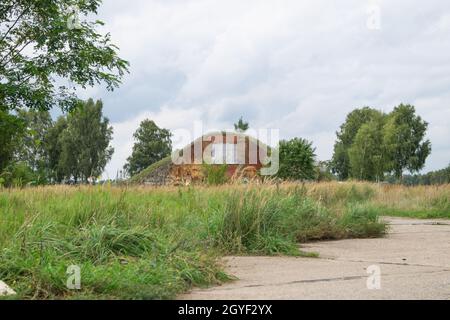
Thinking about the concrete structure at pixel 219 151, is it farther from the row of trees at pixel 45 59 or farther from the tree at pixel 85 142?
the tree at pixel 85 142

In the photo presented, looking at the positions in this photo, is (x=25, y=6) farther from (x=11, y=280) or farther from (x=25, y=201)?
(x=11, y=280)

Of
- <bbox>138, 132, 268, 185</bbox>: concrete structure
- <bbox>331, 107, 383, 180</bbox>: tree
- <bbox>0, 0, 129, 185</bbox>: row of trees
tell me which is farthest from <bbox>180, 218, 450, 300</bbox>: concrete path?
<bbox>331, 107, 383, 180</bbox>: tree

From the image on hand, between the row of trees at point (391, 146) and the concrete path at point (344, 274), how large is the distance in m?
55.3

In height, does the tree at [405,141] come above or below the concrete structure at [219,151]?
above

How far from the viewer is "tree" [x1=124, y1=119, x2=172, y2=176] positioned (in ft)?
224

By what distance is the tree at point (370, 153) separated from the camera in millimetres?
64875

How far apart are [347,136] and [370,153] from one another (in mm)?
18334

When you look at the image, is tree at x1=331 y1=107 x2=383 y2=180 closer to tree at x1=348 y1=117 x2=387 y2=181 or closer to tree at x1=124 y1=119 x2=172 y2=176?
tree at x1=348 y1=117 x2=387 y2=181

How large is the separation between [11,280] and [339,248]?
4627mm

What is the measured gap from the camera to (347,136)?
274 feet

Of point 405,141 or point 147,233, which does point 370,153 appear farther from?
point 147,233

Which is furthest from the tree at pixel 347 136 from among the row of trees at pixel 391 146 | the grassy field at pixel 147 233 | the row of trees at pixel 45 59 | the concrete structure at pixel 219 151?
the grassy field at pixel 147 233

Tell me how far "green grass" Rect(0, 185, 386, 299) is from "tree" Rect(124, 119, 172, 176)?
57.8 m
